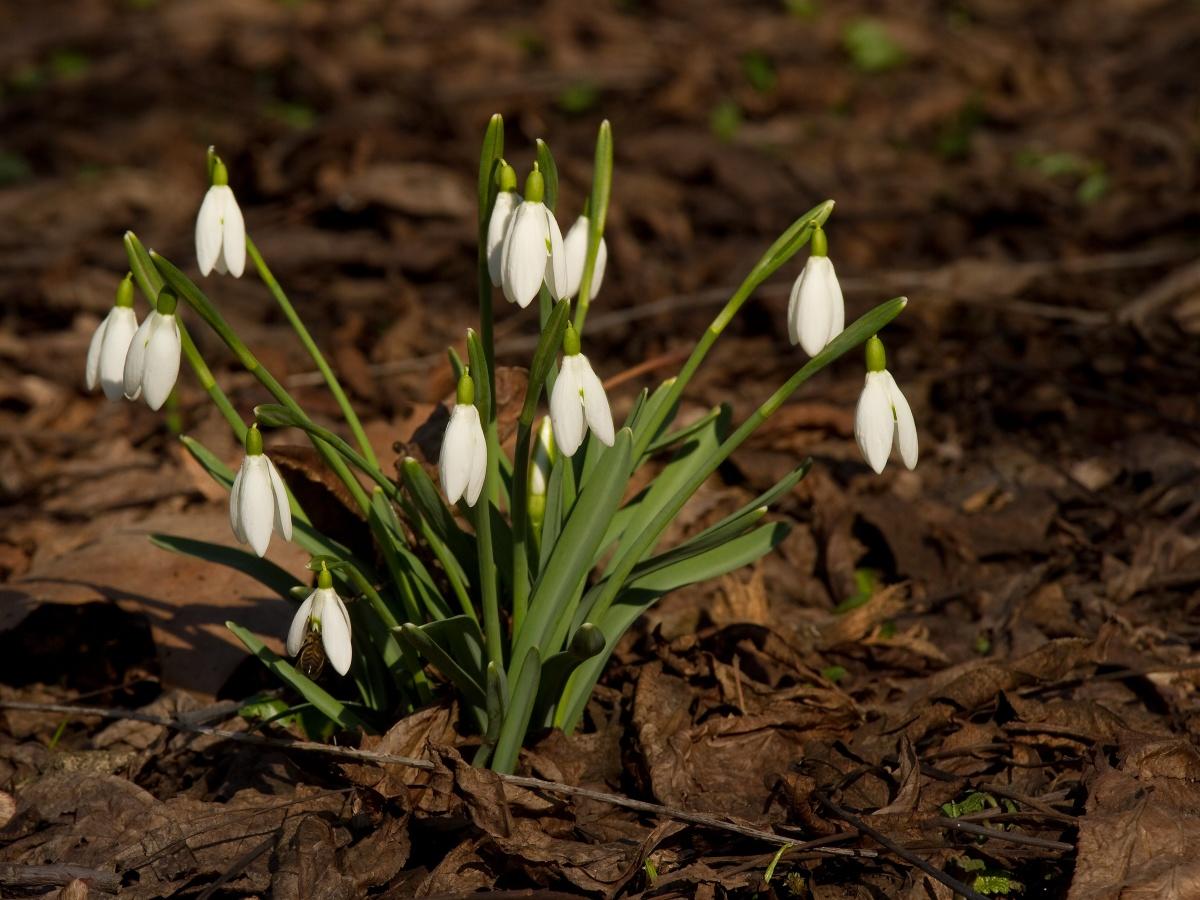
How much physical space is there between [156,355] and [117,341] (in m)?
0.16

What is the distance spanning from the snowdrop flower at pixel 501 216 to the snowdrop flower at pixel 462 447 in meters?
0.23

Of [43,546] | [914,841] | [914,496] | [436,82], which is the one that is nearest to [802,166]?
[436,82]

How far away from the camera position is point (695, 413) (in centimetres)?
345

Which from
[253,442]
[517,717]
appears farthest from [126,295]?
[517,717]

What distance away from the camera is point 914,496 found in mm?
3260

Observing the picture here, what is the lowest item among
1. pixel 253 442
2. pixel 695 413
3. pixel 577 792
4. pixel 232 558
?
pixel 695 413

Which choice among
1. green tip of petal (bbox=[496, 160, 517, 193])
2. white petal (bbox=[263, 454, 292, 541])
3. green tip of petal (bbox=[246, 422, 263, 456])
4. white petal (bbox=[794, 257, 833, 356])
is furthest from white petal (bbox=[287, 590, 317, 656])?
white petal (bbox=[794, 257, 833, 356])

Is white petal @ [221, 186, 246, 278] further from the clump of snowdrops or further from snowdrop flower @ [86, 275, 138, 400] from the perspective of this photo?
snowdrop flower @ [86, 275, 138, 400]

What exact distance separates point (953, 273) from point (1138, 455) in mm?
1140

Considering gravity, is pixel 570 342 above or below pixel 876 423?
above

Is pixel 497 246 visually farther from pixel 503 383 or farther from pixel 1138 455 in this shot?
pixel 1138 455

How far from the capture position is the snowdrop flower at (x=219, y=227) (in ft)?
6.20

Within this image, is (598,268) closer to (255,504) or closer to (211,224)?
(211,224)

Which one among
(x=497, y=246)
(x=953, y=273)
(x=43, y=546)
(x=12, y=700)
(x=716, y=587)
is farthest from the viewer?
(x=953, y=273)
